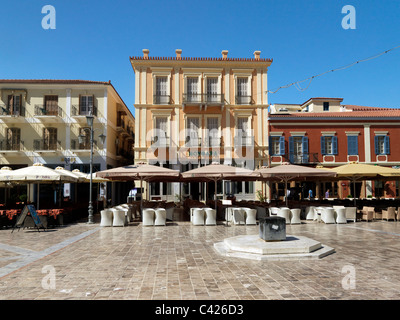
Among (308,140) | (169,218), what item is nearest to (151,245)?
(169,218)

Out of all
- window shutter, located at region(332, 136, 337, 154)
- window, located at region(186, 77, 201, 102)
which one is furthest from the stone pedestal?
window shutter, located at region(332, 136, 337, 154)

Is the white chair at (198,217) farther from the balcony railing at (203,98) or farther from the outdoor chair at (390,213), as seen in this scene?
the balcony railing at (203,98)

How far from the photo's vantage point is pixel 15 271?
604 cm

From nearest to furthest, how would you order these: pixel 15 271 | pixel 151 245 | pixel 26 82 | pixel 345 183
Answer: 1. pixel 15 271
2. pixel 151 245
3. pixel 26 82
4. pixel 345 183

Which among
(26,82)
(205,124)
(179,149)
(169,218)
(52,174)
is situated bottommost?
(169,218)

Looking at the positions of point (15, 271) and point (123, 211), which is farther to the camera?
point (123, 211)

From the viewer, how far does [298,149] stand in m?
27.6

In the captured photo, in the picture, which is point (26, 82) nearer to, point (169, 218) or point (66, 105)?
point (66, 105)

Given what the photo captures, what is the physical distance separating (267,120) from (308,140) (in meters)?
4.10

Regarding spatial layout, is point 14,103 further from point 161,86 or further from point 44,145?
point 161,86

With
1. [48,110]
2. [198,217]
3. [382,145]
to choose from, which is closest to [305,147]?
[382,145]

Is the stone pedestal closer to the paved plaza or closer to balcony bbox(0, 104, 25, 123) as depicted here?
the paved plaza
